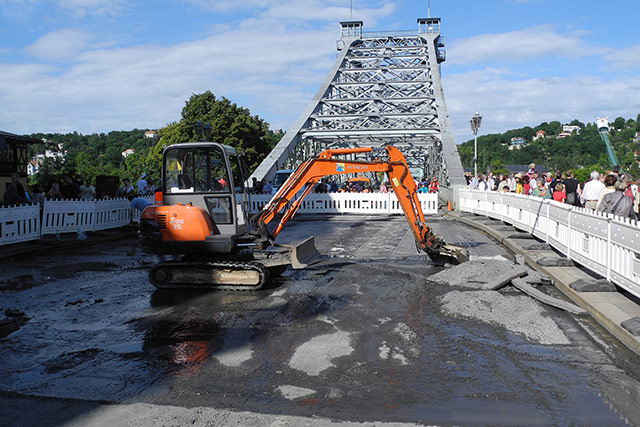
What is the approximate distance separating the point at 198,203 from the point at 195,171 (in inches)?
22.2

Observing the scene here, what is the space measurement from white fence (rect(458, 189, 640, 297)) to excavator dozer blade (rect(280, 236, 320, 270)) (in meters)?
4.63

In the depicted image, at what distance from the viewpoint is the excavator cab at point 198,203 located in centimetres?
929

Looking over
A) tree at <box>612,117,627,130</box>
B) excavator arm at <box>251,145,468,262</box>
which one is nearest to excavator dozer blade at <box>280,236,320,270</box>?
excavator arm at <box>251,145,468,262</box>

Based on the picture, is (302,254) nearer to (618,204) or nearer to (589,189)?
(618,204)

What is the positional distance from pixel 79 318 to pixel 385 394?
476 centimetres

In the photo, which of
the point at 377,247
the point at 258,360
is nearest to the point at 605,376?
the point at 258,360

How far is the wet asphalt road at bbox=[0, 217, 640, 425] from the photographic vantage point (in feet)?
15.3

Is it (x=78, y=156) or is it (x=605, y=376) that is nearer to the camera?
(x=605, y=376)

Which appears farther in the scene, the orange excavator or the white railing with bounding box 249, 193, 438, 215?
the white railing with bounding box 249, 193, 438, 215

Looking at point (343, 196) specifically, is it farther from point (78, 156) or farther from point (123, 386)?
point (78, 156)

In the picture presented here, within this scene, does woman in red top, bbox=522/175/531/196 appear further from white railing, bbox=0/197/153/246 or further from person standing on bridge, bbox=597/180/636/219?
white railing, bbox=0/197/153/246

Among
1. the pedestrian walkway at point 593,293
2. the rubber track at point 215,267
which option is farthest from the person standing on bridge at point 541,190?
the rubber track at point 215,267

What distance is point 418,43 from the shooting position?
71.0 meters

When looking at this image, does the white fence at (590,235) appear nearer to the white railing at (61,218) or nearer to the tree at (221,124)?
the white railing at (61,218)
